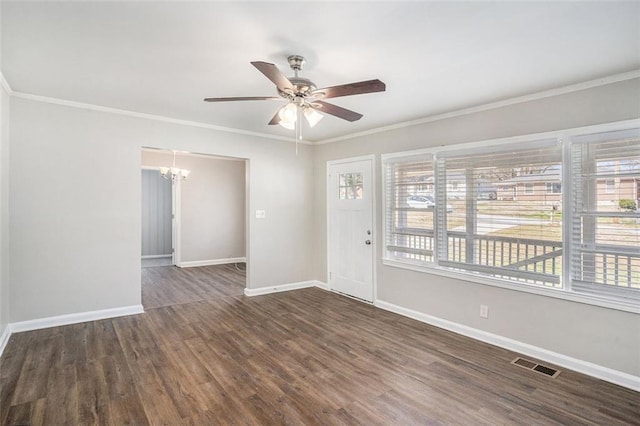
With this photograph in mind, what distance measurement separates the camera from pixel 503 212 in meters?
3.32

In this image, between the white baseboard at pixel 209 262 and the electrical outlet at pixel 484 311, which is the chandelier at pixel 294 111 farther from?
the white baseboard at pixel 209 262

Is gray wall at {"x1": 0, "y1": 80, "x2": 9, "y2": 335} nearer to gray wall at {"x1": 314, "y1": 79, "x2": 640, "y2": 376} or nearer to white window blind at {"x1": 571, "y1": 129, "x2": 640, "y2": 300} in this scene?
gray wall at {"x1": 314, "y1": 79, "x2": 640, "y2": 376}

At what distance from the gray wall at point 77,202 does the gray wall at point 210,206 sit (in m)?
3.00

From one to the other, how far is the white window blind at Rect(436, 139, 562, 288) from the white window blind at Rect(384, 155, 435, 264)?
169mm

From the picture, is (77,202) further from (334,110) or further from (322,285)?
(322,285)

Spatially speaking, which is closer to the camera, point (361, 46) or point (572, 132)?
point (361, 46)

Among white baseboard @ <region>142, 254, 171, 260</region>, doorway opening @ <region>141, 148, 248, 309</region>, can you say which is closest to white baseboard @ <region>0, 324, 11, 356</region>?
doorway opening @ <region>141, 148, 248, 309</region>

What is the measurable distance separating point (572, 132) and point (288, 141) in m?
3.85

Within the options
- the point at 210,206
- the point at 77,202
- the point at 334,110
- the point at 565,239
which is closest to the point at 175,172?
the point at 210,206

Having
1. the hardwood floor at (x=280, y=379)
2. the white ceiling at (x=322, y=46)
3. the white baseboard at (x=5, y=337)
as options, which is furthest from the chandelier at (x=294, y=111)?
the white baseboard at (x=5, y=337)

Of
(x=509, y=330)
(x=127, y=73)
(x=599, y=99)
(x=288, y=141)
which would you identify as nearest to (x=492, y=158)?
(x=599, y=99)

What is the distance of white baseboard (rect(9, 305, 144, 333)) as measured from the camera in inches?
137

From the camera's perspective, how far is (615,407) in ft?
7.55

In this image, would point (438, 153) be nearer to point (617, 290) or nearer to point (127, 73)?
point (617, 290)
